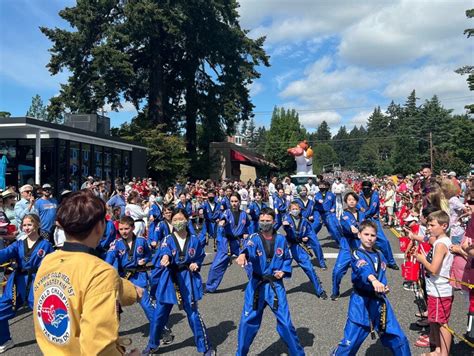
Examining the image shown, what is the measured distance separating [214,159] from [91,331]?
33.1 meters

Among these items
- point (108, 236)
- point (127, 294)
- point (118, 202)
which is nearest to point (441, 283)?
point (127, 294)

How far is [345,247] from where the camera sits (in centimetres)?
745

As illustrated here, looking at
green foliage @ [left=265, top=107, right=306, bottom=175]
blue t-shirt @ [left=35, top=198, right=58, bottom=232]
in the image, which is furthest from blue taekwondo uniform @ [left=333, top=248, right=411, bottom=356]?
green foliage @ [left=265, top=107, right=306, bottom=175]

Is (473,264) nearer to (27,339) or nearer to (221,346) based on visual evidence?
(221,346)

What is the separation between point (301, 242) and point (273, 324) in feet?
9.21

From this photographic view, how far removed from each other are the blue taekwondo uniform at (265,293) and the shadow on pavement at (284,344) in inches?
24.9

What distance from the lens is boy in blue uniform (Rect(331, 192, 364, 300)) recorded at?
7.12 meters

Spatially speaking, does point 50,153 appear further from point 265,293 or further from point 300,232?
point 265,293

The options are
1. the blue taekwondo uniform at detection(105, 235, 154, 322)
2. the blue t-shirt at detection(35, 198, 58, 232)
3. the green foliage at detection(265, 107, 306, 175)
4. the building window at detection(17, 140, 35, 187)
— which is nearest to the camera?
the blue taekwondo uniform at detection(105, 235, 154, 322)

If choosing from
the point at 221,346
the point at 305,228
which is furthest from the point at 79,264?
the point at 305,228

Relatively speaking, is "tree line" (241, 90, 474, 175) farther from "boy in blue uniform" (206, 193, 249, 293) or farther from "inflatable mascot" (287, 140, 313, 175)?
"boy in blue uniform" (206, 193, 249, 293)

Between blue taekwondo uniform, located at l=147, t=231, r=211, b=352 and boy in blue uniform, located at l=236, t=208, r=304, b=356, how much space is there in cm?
68

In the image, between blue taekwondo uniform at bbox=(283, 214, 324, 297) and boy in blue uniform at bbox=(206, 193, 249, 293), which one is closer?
blue taekwondo uniform at bbox=(283, 214, 324, 297)

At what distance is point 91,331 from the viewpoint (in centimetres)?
192
